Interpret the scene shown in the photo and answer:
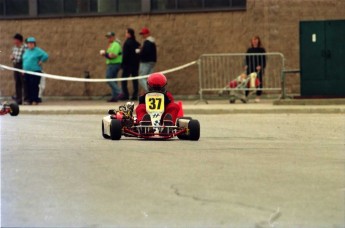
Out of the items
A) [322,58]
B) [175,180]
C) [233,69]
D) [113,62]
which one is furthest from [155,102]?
[113,62]

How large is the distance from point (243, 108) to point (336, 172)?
11.1 m

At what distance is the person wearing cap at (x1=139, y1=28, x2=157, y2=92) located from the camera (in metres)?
25.1

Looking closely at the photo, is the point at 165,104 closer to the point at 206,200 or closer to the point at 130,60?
the point at 206,200

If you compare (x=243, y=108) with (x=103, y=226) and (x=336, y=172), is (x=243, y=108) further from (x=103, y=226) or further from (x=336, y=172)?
(x=103, y=226)

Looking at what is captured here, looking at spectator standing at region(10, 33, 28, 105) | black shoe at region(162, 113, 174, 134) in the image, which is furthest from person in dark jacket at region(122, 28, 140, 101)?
black shoe at region(162, 113, 174, 134)

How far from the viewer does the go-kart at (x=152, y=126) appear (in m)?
13.8

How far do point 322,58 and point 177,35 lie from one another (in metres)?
4.97

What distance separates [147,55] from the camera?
990 inches

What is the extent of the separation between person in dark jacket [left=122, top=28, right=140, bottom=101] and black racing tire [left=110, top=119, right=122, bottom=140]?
1150 cm

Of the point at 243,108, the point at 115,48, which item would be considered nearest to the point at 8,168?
Answer: the point at 243,108

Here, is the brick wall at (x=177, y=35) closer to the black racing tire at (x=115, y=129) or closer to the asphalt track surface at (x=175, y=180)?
the asphalt track surface at (x=175, y=180)

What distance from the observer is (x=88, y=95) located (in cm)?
2822

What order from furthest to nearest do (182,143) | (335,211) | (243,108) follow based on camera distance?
1. (243,108)
2. (182,143)
3. (335,211)

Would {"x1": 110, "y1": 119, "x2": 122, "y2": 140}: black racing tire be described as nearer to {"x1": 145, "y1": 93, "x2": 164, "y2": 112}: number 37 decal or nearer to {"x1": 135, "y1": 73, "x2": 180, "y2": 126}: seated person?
{"x1": 135, "y1": 73, "x2": 180, "y2": 126}: seated person
